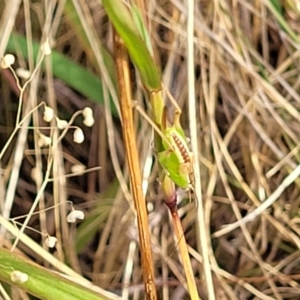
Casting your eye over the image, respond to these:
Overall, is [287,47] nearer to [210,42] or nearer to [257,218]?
[210,42]

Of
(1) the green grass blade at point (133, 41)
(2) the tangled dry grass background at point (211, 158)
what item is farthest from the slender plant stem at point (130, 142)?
(2) the tangled dry grass background at point (211, 158)

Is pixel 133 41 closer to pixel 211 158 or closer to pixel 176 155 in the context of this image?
pixel 176 155

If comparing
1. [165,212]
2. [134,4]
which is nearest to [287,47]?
[165,212]

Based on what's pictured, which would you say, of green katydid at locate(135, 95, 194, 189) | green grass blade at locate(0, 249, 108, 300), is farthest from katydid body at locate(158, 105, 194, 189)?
green grass blade at locate(0, 249, 108, 300)

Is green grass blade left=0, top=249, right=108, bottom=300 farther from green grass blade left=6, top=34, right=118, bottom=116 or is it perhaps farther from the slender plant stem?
green grass blade left=6, top=34, right=118, bottom=116

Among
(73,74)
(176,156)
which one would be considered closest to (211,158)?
(73,74)
